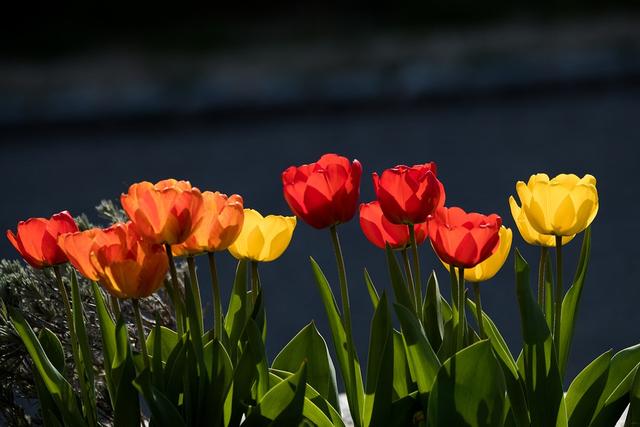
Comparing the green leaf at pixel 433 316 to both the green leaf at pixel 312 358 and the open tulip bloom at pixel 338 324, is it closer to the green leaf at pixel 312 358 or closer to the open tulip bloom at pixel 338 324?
the open tulip bloom at pixel 338 324

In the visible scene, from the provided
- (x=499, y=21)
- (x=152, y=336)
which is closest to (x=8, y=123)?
(x=499, y=21)

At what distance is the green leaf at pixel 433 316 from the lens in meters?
1.78

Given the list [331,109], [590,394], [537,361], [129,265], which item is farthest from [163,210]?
[331,109]

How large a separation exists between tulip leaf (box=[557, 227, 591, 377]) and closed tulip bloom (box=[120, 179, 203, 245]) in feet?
1.74

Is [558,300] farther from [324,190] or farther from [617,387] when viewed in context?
[324,190]

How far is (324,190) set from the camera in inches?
63.7

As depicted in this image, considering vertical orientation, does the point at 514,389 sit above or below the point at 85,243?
below

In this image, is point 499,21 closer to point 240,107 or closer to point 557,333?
point 240,107

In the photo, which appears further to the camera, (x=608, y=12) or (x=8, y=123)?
(x=608, y=12)

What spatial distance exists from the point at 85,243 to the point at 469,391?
0.51 metres

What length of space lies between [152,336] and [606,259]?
3.98 metres

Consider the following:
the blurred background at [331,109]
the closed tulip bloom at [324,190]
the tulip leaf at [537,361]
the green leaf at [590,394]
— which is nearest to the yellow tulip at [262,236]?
the closed tulip bloom at [324,190]

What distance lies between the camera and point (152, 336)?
1795 millimetres

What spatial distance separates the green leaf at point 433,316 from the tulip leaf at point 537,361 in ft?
0.50
